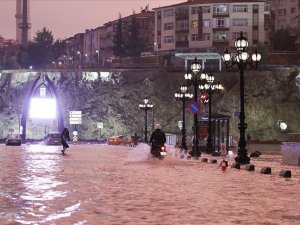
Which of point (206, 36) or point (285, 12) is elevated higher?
point (285, 12)

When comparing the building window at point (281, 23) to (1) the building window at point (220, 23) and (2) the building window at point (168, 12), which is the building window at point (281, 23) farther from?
(2) the building window at point (168, 12)

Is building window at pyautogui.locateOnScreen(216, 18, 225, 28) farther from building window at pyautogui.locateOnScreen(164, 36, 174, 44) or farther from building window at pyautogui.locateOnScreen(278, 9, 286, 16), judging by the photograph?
building window at pyautogui.locateOnScreen(278, 9, 286, 16)

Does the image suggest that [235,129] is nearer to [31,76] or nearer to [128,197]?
[31,76]

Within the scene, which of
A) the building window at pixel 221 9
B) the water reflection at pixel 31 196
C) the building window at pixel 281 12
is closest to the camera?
the water reflection at pixel 31 196

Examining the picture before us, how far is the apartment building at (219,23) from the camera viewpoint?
9862cm

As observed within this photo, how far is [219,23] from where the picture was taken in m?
99.4

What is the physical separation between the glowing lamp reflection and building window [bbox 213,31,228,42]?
94.8 ft

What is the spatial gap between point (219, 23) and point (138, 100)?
60.8ft

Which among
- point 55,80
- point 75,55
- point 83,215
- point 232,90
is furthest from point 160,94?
point 83,215

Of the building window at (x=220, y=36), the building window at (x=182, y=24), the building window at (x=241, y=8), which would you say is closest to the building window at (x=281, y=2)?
the building window at (x=241, y=8)

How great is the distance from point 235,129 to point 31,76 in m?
36.7

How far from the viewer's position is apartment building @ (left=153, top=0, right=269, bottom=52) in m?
98.6

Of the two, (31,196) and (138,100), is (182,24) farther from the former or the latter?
(31,196)

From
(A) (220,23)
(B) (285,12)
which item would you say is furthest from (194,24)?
(B) (285,12)
